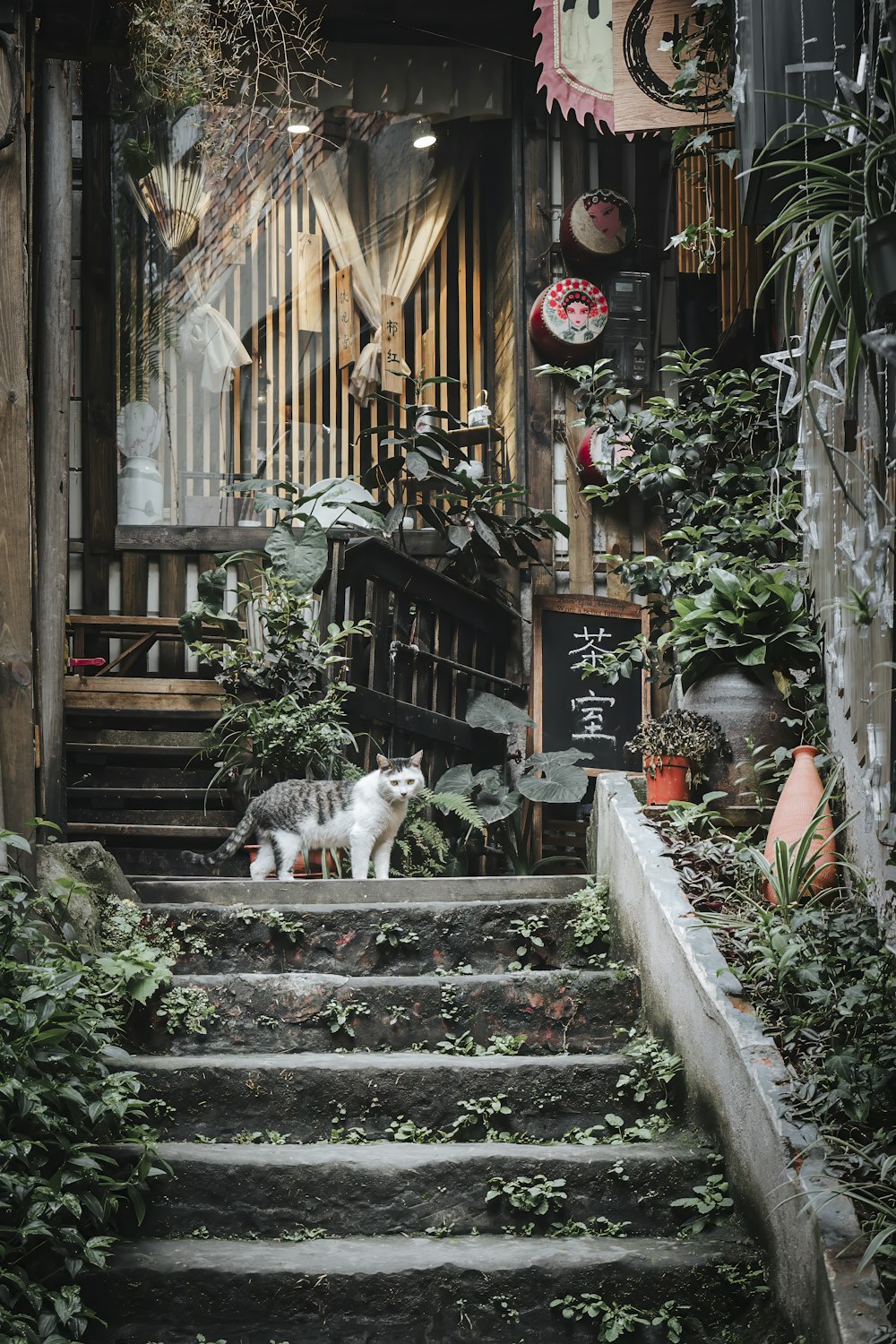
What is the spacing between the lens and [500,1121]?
11.9ft

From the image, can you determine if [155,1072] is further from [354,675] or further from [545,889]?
[354,675]

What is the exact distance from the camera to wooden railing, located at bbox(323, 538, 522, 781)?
6922 millimetres

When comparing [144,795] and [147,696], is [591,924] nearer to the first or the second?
[144,795]

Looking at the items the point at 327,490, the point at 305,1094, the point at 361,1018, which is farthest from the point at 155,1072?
the point at 327,490

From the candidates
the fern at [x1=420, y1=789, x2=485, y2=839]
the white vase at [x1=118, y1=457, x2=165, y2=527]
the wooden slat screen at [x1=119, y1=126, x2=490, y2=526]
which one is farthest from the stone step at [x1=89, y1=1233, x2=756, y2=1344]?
the wooden slat screen at [x1=119, y1=126, x2=490, y2=526]

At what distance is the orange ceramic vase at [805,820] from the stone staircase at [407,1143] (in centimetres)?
66

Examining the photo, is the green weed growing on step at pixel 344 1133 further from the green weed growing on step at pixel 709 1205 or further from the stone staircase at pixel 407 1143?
the green weed growing on step at pixel 709 1205

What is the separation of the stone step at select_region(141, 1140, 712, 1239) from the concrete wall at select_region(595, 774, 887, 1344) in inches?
9.3

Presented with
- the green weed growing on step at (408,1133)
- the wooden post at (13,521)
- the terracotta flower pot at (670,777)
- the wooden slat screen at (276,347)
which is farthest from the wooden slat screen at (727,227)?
the green weed growing on step at (408,1133)

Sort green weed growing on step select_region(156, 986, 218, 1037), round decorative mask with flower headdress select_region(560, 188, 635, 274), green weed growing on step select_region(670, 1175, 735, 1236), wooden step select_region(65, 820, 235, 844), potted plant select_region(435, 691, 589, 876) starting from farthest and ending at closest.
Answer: round decorative mask with flower headdress select_region(560, 188, 635, 274)
potted plant select_region(435, 691, 589, 876)
wooden step select_region(65, 820, 235, 844)
green weed growing on step select_region(156, 986, 218, 1037)
green weed growing on step select_region(670, 1175, 735, 1236)

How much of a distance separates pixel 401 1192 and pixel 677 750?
1.96 metres

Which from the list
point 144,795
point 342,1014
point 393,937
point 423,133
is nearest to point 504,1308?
point 342,1014

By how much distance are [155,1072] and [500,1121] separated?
0.94 meters

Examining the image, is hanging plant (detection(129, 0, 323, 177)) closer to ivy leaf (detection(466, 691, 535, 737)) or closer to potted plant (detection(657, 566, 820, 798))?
potted plant (detection(657, 566, 820, 798))
